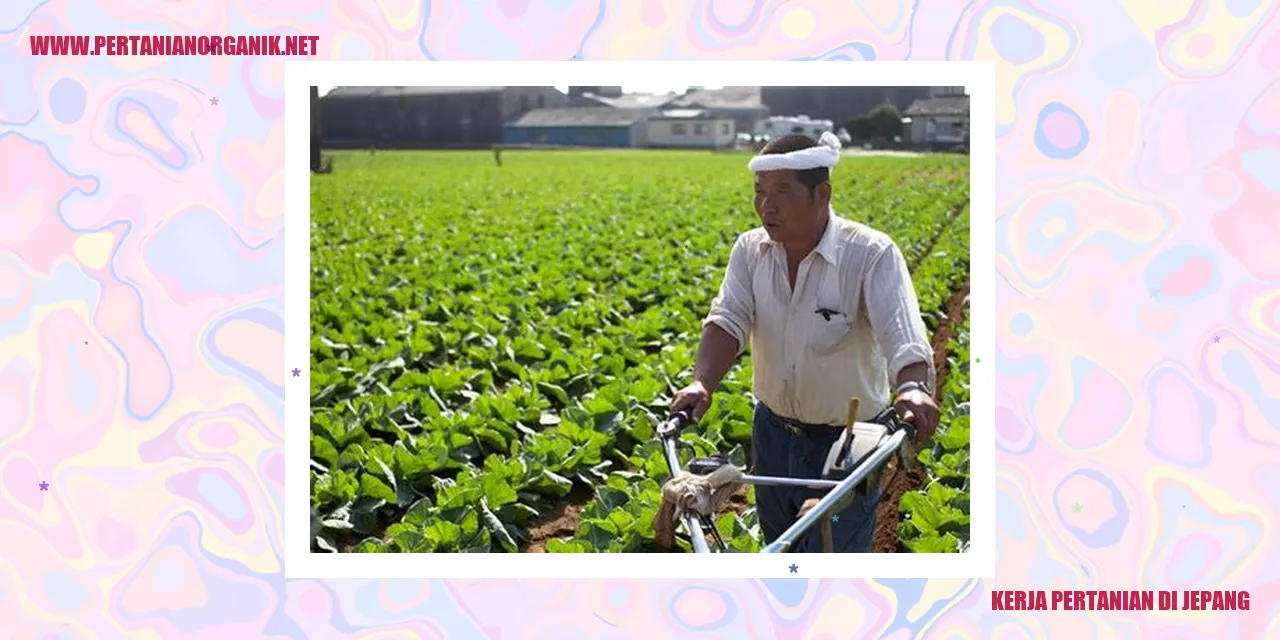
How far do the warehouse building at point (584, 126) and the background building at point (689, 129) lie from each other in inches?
2.7

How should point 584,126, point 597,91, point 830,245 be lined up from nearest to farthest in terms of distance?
point 830,245 → point 597,91 → point 584,126

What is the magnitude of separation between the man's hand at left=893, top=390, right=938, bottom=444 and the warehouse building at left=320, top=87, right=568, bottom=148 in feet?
5.38

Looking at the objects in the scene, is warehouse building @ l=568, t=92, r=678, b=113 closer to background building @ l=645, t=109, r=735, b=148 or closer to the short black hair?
background building @ l=645, t=109, r=735, b=148

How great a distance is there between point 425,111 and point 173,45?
123 cm

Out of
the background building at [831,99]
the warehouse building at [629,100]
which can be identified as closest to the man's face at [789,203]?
the background building at [831,99]

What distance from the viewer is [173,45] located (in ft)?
11.2

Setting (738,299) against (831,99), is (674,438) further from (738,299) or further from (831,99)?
(831,99)

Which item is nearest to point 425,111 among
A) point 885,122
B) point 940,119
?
point 885,122

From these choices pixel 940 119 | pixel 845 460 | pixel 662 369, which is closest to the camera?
pixel 845 460

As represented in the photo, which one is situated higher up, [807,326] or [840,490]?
[807,326]

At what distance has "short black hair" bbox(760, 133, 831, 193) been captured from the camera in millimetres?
3163

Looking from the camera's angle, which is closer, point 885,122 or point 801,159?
point 801,159
